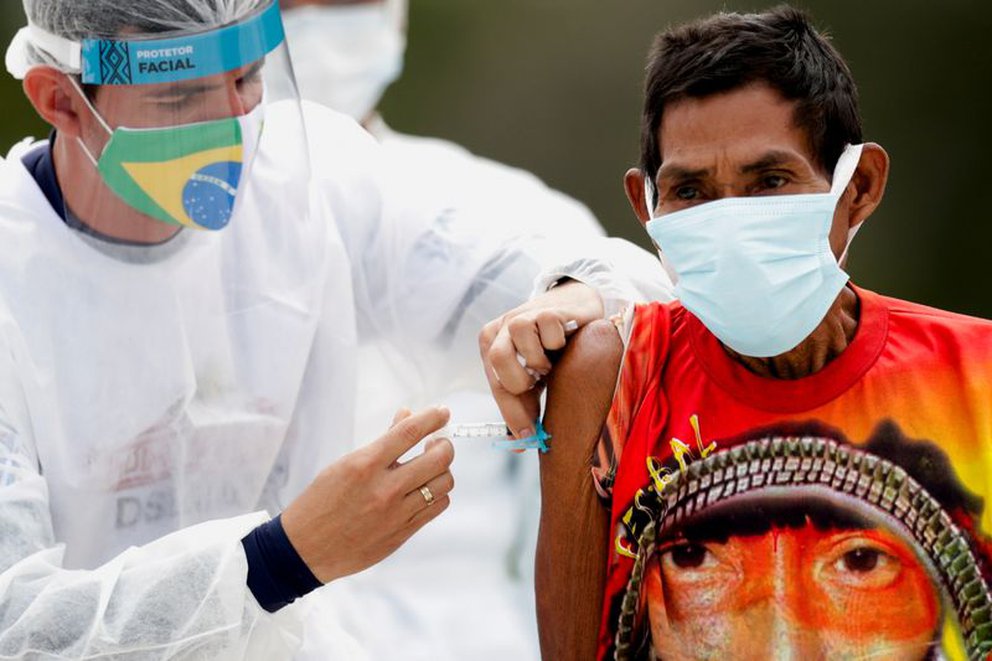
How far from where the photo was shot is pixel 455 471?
174 inches

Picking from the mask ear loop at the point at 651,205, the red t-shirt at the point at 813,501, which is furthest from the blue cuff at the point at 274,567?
the mask ear loop at the point at 651,205

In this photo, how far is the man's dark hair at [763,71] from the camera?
2.11m

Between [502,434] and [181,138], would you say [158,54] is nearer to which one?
[181,138]

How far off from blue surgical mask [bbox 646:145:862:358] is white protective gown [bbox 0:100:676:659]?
46 cm

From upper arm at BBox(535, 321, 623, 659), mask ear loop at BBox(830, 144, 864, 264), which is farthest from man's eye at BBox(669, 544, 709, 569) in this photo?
mask ear loop at BBox(830, 144, 864, 264)

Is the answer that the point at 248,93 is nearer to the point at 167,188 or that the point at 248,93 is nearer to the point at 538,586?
the point at 167,188

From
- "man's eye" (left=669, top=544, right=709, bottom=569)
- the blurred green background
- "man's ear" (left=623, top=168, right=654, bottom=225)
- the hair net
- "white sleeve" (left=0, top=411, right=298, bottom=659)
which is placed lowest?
the blurred green background

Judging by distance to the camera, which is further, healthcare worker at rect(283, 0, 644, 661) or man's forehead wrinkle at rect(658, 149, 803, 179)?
healthcare worker at rect(283, 0, 644, 661)

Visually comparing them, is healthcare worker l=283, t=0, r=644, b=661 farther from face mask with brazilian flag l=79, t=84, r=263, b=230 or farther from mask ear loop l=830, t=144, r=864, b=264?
mask ear loop l=830, t=144, r=864, b=264

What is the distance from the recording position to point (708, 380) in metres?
2.18

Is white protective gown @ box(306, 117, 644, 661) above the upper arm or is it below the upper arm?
below

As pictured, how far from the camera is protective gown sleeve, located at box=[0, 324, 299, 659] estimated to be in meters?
2.33

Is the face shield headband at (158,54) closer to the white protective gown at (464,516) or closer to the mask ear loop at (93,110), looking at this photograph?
the mask ear loop at (93,110)

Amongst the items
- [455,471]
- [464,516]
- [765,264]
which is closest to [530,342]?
[765,264]
